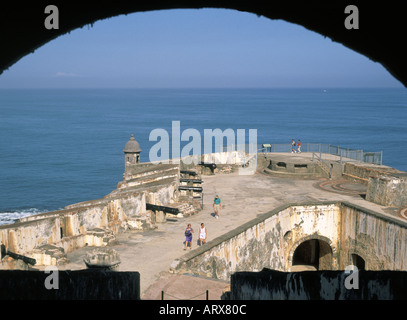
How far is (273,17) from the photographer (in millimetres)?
5188

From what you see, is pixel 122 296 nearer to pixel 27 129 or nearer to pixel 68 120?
pixel 27 129

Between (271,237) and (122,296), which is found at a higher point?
(122,296)

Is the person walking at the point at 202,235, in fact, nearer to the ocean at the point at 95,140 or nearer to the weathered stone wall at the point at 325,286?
the weathered stone wall at the point at 325,286

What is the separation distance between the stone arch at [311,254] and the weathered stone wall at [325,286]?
695 inches

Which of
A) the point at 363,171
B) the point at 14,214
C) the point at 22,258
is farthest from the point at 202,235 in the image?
the point at 14,214

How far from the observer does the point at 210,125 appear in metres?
97.8

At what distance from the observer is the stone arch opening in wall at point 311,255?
24953mm

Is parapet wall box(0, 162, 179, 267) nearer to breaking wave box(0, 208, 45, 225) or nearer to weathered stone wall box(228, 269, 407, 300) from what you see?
weathered stone wall box(228, 269, 407, 300)

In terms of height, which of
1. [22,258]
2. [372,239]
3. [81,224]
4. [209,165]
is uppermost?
[209,165]

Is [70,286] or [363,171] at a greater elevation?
[70,286]

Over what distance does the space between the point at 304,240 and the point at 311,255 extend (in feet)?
8.26

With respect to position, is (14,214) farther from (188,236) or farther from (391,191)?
(391,191)
